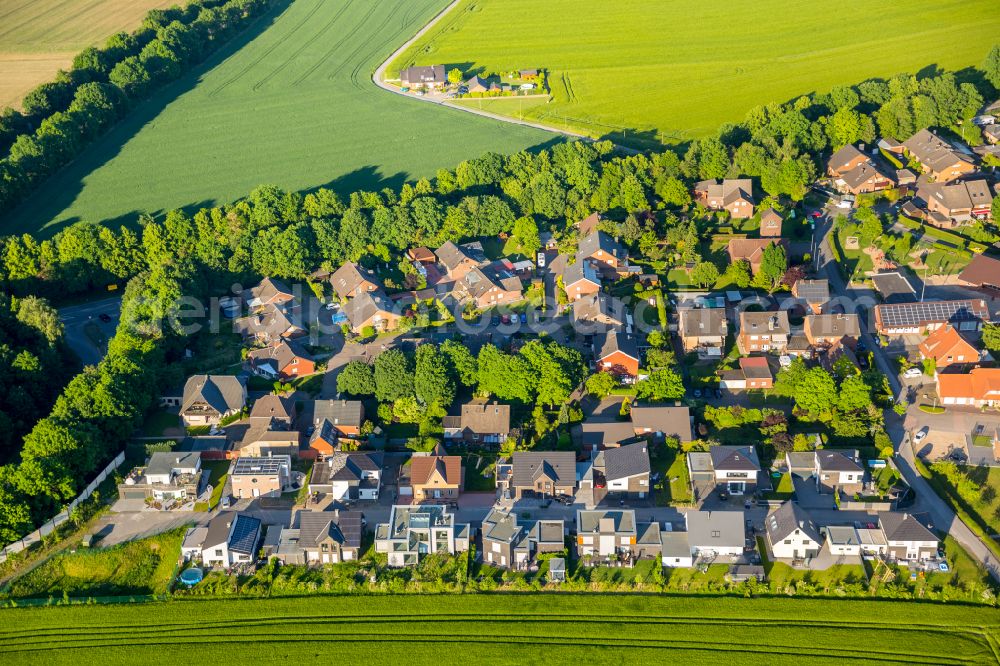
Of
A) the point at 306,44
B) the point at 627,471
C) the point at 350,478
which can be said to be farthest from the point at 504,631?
the point at 306,44

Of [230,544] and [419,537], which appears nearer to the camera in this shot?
[230,544]

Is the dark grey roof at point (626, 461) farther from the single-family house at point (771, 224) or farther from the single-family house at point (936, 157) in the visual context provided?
the single-family house at point (936, 157)

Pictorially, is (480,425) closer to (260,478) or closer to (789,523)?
(260,478)

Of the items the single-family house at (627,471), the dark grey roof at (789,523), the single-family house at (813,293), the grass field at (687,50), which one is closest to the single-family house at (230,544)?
the single-family house at (627,471)

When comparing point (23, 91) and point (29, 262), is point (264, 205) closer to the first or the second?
point (29, 262)

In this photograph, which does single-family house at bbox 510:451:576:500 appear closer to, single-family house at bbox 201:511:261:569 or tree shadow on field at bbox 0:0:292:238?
single-family house at bbox 201:511:261:569

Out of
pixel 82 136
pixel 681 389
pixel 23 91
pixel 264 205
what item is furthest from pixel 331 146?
pixel 681 389
